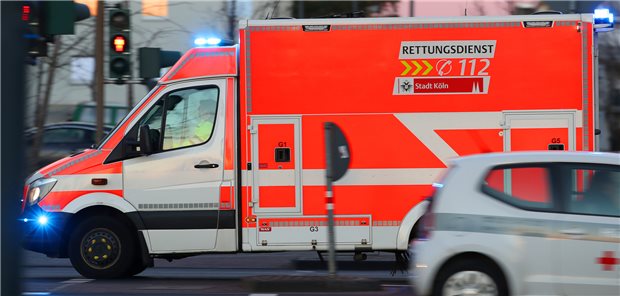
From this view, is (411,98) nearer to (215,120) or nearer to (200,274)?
(215,120)

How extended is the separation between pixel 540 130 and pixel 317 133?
2407mm

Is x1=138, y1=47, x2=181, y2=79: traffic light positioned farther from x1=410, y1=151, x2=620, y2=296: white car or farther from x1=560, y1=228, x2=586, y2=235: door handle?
x1=560, y1=228, x2=586, y2=235: door handle

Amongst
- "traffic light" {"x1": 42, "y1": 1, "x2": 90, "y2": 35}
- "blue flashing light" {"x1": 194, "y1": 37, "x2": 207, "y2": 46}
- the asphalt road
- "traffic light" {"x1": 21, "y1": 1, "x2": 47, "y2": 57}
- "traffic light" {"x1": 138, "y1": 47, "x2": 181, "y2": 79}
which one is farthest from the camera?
"traffic light" {"x1": 138, "y1": 47, "x2": 181, "y2": 79}

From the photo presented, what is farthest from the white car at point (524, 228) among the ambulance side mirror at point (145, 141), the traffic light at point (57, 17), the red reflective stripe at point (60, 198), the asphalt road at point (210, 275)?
the red reflective stripe at point (60, 198)

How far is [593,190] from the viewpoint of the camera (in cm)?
694

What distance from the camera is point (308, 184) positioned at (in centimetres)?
996

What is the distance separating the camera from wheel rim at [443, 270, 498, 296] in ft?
22.6

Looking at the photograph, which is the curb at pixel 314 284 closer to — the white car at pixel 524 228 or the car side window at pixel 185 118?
the white car at pixel 524 228

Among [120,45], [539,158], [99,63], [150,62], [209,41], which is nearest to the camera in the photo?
[539,158]

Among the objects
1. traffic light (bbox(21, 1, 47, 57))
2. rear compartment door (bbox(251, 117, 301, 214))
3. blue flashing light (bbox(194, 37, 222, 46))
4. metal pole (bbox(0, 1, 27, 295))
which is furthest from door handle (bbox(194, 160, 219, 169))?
metal pole (bbox(0, 1, 27, 295))

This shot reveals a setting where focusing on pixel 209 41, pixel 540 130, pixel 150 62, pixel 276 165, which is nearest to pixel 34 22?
pixel 276 165

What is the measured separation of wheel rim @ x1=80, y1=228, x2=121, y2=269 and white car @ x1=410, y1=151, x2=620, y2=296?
420 centimetres

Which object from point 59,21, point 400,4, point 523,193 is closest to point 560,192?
point 523,193

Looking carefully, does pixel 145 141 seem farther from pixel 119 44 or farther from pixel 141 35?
pixel 141 35
